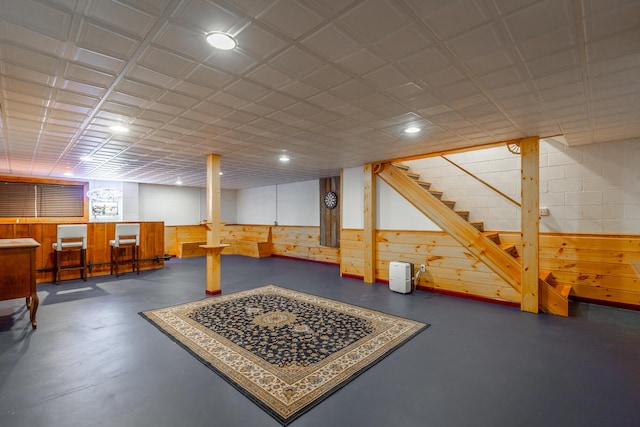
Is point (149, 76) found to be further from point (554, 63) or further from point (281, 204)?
point (281, 204)

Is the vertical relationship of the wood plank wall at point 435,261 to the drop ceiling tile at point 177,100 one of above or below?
below

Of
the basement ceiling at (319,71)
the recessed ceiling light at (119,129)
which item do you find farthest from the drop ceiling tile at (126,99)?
the recessed ceiling light at (119,129)

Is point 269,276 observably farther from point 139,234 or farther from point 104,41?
point 104,41

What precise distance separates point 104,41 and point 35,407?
94.9 inches

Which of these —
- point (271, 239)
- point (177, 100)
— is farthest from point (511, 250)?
point (271, 239)

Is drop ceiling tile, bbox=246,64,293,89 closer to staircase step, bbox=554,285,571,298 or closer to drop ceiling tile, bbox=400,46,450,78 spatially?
drop ceiling tile, bbox=400,46,450,78

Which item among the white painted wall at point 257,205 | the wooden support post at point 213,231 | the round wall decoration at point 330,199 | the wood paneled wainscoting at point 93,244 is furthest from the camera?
the white painted wall at point 257,205

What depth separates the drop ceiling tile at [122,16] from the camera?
4.77 ft

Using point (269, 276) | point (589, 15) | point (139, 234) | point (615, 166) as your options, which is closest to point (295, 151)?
point (269, 276)

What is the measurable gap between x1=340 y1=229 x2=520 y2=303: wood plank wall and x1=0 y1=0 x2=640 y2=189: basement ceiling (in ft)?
6.05

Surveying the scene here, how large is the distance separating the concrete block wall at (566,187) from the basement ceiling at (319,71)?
1.39 ft

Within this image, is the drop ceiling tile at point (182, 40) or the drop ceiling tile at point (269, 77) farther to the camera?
the drop ceiling tile at point (269, 77)

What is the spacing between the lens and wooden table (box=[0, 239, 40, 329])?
3170mm

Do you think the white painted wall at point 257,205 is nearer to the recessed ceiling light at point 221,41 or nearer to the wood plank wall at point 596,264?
the wood plank wall at point 596,264
